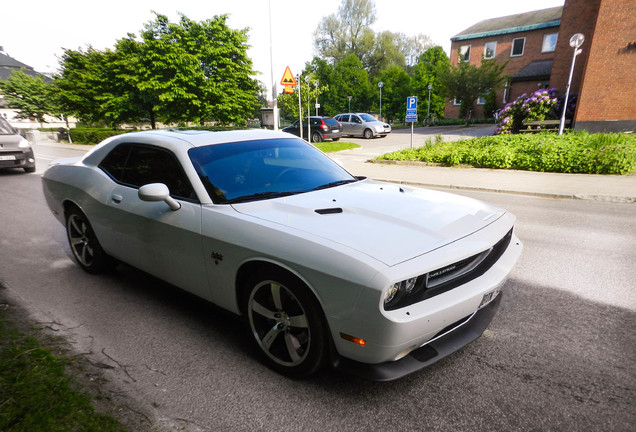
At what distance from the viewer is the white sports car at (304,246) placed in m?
1.96

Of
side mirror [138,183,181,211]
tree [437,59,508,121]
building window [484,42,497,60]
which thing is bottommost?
side mirror [138,183,181,211]

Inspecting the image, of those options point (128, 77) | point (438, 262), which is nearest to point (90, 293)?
point (438, 262)

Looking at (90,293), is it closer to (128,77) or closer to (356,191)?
(356,191)

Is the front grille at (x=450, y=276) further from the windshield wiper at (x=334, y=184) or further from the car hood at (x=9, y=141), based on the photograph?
the car hood at (x=9, y=141)

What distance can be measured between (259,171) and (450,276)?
1745 millimetres

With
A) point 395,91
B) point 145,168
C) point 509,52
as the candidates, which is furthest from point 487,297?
point 395,91

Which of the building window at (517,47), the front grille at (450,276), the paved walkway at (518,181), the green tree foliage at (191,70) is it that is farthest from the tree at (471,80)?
the front grille at (450,276)

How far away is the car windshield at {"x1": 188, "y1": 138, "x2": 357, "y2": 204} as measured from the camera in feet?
9.32

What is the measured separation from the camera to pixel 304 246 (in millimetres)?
2094

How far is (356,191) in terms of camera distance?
10.2ft

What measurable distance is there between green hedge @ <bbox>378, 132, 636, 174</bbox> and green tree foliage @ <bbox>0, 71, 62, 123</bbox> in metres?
53.1

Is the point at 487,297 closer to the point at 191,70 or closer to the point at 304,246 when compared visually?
the point at 304,246

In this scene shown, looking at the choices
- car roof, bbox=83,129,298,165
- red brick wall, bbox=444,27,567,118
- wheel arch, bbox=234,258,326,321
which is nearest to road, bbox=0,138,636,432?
wheel arch, bbox=234,258,326,321

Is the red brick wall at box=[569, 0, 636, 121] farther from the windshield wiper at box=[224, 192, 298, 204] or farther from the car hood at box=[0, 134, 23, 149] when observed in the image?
the car hood at box=[0, 134, 23, 149]
